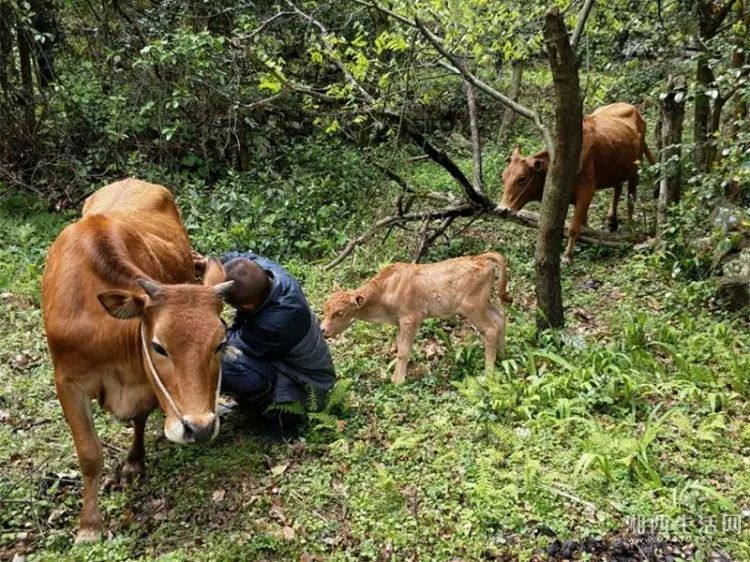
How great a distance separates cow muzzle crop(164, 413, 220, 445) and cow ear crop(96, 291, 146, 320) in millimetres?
726

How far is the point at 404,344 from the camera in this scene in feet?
21.0

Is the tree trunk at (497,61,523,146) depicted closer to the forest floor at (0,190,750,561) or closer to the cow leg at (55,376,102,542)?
the forest floor at (0,190,750,561)

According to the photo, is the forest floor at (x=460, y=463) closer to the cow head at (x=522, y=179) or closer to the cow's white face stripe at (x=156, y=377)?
the cow's white face stripe at (x=156, y=377)

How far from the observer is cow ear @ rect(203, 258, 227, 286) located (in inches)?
179

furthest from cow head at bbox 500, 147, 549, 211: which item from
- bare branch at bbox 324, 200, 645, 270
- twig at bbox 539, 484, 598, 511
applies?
twig at bbox 539, 484, 598, 511

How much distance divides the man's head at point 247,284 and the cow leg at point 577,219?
503cm

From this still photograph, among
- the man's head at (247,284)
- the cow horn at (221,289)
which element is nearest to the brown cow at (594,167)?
the man's head at (247,284)

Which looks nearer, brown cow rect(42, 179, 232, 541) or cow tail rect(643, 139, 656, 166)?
brown cow rect(42, 179, 232, 541)

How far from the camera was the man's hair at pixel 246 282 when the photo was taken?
500cm

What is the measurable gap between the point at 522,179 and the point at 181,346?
6115 mm

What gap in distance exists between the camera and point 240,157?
39.7ft

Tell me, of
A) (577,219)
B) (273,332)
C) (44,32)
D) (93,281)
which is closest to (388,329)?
(273,332)

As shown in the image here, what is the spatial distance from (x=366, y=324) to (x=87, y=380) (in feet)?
12.2

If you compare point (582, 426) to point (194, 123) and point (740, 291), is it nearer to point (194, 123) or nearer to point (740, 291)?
point (740, 291)
